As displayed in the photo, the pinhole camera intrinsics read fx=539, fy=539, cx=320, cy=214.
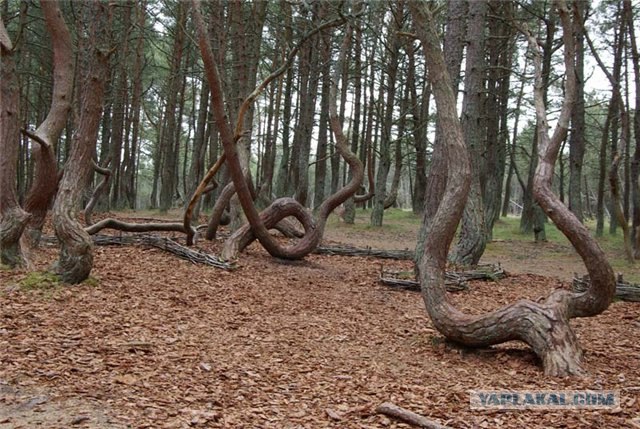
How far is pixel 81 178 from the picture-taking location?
6.04m

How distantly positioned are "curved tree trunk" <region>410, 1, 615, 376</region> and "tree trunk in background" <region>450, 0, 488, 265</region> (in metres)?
4.40

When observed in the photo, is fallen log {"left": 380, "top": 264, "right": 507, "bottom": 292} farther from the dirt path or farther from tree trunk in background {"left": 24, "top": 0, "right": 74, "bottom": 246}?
tree trunk in background {"left": 24, "top": 0, "right": 74, "bottom": 246}

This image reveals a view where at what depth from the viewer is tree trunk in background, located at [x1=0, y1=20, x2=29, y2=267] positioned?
19.1ft

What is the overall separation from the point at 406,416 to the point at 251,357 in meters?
1.64

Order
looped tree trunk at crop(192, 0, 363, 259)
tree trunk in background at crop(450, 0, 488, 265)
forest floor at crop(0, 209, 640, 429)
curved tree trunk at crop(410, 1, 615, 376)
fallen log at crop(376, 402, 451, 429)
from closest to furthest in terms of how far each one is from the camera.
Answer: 1. fallen log at crop(376, 402, 451, 429)
2. forest floor at crop(0, 209, 640, 429)
3. curved tree trunk at crop(410, 1, 615, 376)
4. looped tree trunk at crop(192, 0, 363, 259)
5. tree trunk in background at crop(450, 0, 488, 265)

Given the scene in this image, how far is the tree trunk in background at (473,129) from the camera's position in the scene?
9.41 m

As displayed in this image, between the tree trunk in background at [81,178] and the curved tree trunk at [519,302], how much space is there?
11.7 feet

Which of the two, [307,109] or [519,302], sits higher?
[307,109]

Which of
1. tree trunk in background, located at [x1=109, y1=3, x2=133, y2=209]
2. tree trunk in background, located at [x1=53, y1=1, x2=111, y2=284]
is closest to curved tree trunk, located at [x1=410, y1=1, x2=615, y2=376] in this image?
tree trunk in background, located at [x1=53, y1=1, x2=111, y2=284]

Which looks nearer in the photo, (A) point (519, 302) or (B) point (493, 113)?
(A) point (519, 302)

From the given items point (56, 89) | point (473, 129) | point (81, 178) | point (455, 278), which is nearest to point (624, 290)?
point (455, 278)

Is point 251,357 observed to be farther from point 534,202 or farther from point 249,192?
point 534,202

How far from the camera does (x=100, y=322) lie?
4723mm

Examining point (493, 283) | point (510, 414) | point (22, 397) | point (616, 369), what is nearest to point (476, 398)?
point (510, 414)
